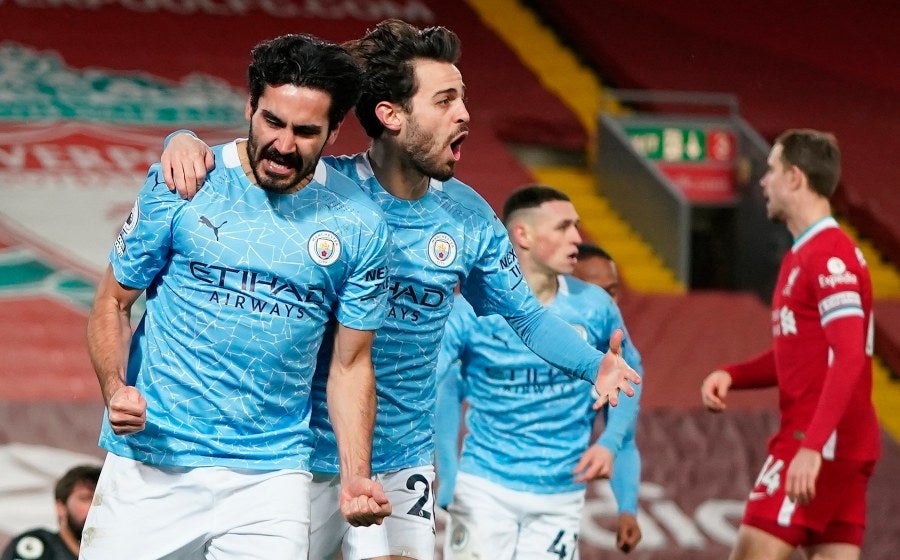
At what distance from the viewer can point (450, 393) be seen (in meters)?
4.89

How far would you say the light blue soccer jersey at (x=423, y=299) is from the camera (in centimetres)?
367

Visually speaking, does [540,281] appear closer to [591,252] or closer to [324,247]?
[591,252]

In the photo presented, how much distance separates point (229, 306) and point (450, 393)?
5.80 ft

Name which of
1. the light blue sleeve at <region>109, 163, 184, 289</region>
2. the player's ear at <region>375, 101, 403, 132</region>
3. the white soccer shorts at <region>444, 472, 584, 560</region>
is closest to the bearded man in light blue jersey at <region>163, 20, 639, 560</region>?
the player's ear at <region>375, 101, 403, 132</region>

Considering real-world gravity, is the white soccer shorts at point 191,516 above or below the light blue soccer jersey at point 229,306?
below

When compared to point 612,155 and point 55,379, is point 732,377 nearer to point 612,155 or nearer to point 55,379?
point 55,379

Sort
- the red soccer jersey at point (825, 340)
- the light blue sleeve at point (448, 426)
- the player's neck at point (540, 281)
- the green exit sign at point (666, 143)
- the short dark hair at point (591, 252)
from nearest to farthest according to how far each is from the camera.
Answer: the red soccer jersey at point (825, 340) → the light blue sleeve at point (448, 426) → the player's neck at point (540, 281) → the short dark hair at point (591, 252) → the green exit sign at point (666, 143)

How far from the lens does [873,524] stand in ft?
24.5

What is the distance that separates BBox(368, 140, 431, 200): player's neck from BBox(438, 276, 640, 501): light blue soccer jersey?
3.63 feet

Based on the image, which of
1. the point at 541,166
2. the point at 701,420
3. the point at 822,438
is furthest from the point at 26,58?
the point at 822,438

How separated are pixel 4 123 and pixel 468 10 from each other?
5473 mm

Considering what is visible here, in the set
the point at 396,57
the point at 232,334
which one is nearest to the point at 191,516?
the point at 232,334

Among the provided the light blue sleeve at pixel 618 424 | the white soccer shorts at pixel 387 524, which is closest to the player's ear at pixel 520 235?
the light blue sleeve at pixel 618 424

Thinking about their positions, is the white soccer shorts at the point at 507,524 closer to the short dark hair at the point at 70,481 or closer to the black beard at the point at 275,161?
the short dark hair at the point at 70,481
